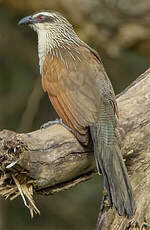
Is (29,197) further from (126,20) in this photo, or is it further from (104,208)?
(126,20)

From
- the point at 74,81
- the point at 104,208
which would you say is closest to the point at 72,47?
the point at 74,81

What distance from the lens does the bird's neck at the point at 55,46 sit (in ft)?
15.1

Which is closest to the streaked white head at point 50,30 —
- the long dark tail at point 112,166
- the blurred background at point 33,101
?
the long dark tail at point 112,166

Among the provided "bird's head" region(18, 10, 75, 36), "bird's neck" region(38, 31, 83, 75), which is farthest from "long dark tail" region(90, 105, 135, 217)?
"bird's head" region(18, 10, 75, 36)

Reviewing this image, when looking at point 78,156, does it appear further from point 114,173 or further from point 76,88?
point 76,88

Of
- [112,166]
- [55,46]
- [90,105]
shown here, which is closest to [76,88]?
[90,105]

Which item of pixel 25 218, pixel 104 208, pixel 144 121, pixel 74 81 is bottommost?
pixel 25 218

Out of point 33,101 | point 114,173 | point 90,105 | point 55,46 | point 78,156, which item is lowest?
point 33,101

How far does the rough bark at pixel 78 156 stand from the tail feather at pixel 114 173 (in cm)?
10

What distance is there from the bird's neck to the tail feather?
0.89 m

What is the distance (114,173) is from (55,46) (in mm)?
1469

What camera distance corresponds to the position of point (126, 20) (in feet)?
21.1

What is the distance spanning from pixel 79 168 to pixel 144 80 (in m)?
0.92

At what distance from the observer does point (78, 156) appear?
12.4 feet
